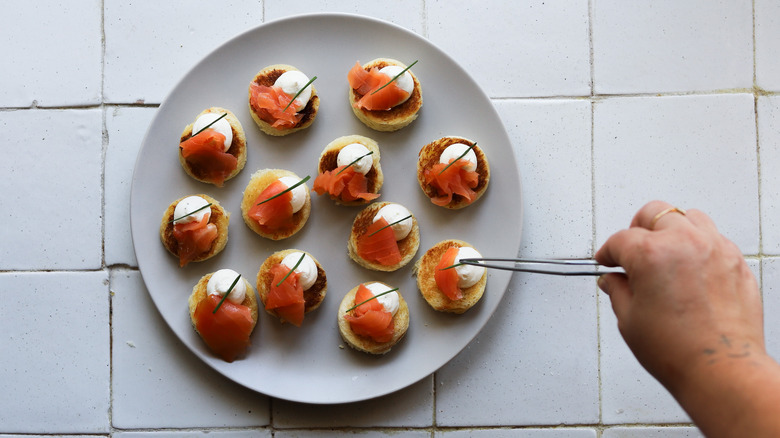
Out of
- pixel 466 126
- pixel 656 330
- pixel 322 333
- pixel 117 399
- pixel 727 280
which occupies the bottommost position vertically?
pixel 117 399

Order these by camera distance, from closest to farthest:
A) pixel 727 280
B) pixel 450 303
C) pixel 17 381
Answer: pixel 727 280, pixel 450 303, pixel 17 381

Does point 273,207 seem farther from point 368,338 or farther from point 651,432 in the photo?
point 651,432

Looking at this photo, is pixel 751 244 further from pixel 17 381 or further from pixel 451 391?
pixel 17 381

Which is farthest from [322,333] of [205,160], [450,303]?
[205,160]

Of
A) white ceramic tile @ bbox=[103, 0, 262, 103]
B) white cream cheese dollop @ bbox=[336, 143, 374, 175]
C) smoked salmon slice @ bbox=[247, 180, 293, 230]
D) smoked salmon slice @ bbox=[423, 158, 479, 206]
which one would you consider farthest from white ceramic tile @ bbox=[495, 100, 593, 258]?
white ceramic tile @ bbox=[103, 0, 262, 103]

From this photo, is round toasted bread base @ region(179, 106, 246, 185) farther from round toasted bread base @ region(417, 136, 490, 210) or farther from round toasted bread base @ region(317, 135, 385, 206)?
round toasted bread base @ region(417, 136, 490, 210)

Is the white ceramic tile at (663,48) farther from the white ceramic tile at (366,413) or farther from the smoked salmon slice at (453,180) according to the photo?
the white ceramic tile at (366,413)
